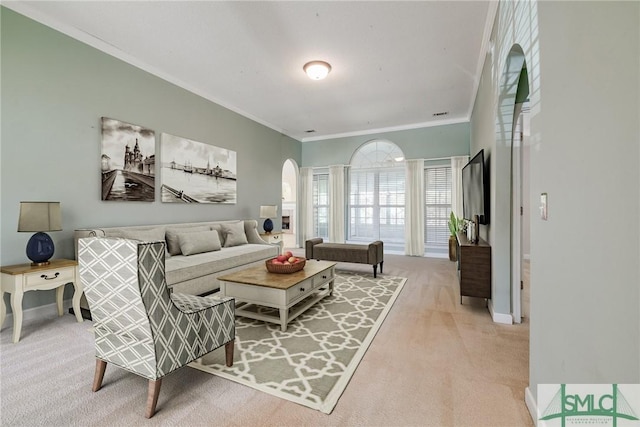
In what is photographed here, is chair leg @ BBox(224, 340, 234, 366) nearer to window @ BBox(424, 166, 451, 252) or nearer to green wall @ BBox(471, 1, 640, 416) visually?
green wall @ BBox(471, 1, 640, 416)

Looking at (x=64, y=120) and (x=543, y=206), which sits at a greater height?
(x=64, y=120)

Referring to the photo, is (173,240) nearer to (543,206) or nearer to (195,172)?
(195,172)

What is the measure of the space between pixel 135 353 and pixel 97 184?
2686mm

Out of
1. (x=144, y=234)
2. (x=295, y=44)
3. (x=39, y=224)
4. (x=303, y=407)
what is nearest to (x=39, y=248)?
(x=39, y=224)

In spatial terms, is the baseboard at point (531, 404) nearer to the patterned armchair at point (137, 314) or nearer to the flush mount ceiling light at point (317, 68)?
the patterned armchair at point (137, 314)

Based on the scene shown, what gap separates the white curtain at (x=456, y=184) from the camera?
605 centimetres

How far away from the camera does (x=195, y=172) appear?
4.58m

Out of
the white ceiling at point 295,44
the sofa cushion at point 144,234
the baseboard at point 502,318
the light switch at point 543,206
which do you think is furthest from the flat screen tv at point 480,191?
the sofa cushion at point 144,234

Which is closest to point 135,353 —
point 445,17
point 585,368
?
point 585,368

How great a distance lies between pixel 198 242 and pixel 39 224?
1.66 meters

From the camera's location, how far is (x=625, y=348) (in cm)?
79

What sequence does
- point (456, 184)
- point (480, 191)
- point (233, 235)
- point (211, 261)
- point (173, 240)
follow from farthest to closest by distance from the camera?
point (456, 184) → point (233, 235) → point (173, 240) → point (211, 261) → point (480, 191)

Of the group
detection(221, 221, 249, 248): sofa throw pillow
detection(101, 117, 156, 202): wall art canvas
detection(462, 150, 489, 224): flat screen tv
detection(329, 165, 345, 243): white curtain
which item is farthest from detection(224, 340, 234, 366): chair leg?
detection(329, 165, 345, 243): white curtain

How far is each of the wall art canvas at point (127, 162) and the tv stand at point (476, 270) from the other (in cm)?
414
